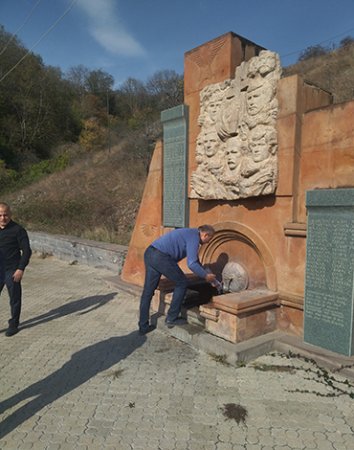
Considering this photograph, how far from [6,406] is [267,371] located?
8.34 ft

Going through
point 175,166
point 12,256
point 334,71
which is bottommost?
point 12,256

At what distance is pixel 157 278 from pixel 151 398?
174 cm

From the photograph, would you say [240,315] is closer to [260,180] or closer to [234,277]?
[234,277]

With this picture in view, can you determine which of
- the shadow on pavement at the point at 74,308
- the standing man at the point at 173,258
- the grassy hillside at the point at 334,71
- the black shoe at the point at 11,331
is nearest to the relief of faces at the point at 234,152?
the standing man at the point at 173,258

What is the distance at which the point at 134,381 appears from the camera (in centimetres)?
330

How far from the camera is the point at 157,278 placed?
451cm

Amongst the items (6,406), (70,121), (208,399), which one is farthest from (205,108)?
(70,121)

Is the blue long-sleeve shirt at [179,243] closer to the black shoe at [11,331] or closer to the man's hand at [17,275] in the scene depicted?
the man's hand at [17,275]

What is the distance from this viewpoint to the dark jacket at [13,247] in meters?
4.50

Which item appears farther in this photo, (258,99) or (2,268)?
(2,268)

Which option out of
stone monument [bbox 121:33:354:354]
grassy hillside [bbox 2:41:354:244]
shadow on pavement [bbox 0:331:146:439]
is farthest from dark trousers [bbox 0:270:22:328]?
grassy hillside [bbox 2:41:354:244]

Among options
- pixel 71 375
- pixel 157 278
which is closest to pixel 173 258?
pixel 157 278

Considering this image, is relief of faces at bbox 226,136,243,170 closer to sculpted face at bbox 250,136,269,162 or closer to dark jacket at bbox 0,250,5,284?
sculpted face at bbox 250,136,269,162

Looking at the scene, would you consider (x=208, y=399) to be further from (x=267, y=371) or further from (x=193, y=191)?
(x=193, y=191)
